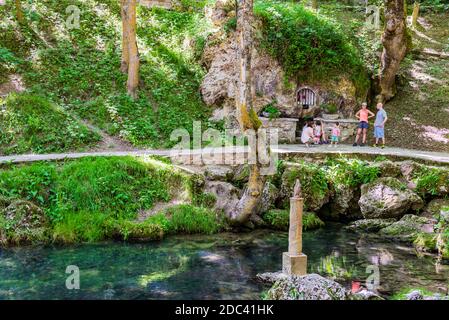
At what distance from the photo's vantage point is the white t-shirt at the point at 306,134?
18.8 metres

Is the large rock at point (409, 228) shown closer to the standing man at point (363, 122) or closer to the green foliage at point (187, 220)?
the standing man at point (363, 122)

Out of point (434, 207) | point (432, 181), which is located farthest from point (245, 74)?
point (434, 207)

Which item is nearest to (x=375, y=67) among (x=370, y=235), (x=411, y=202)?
(x=411, y=202)

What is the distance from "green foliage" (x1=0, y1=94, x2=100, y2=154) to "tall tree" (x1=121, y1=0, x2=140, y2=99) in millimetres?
3077

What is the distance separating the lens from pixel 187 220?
46.5ft

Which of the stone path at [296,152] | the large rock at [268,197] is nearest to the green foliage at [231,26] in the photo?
the stone path at [296,152]

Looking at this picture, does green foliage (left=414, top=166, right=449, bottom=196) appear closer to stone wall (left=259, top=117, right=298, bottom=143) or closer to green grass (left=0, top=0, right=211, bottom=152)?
stone wall (left=259, top=117, right=298, bottom=143)

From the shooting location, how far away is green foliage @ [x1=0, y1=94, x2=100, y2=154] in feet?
54.1

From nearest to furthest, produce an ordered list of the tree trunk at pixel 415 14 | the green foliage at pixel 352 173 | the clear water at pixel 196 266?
the clear water at pixel 196 266 < the green foliage at pixel 352 173 < the tree trunk at pixel 415 14

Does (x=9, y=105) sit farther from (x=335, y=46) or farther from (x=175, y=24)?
(x=335, y=46)

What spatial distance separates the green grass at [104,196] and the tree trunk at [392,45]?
1056 cm

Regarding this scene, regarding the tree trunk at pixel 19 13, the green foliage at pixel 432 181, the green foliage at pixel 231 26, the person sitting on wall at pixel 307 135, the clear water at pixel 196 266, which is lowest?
the clear water at pixel 196 266

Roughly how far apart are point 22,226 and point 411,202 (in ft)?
37.3

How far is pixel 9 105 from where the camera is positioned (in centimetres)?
1755
